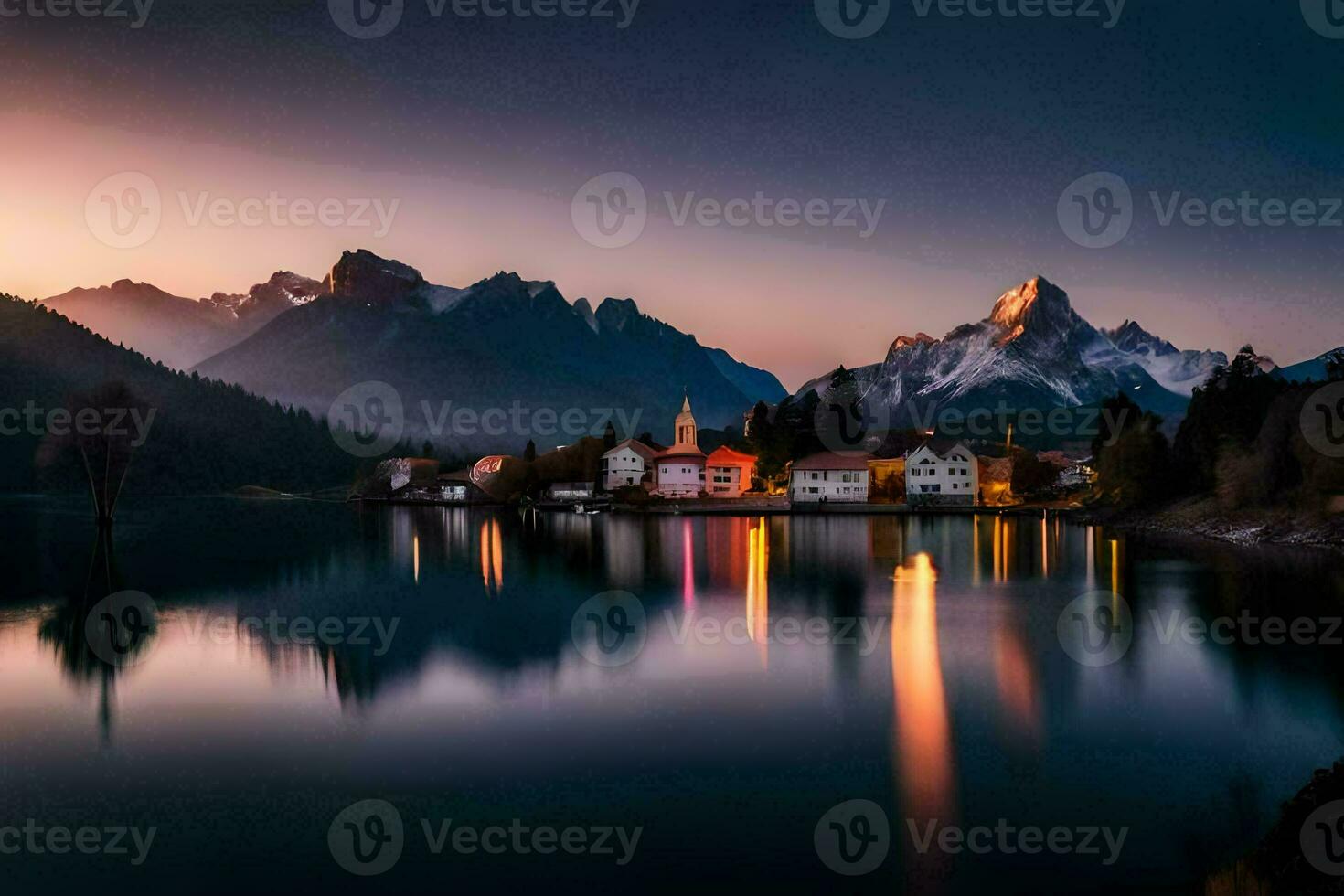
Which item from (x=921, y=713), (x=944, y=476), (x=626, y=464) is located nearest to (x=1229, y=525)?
(x=944, y=476)

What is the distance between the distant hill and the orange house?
96.7 m

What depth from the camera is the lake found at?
11.6m

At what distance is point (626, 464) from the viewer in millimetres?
111625

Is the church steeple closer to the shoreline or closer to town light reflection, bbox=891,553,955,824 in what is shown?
the shoreline

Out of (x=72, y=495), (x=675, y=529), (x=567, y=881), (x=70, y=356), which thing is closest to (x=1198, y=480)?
(x=675, y=529)

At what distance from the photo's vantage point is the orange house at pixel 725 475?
105144 millimetres

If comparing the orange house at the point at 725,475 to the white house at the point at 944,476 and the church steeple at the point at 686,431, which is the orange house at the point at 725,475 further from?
the white house at the point at 944,476

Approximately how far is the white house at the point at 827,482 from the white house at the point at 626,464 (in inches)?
921

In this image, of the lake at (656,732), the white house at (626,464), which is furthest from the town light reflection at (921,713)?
the white house at (626,464)

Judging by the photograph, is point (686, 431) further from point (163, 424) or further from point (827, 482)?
point (163, 424)

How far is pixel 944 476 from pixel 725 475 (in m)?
25.1

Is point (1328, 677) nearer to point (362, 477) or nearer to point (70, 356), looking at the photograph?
point (362, 477)

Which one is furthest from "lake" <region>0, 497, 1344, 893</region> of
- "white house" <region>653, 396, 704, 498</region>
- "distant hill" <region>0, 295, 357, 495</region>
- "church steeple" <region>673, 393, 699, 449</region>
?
"distant hill" <region>0, 295, 357, 495</region>

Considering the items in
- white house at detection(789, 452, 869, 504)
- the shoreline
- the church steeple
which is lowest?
the shoreline
